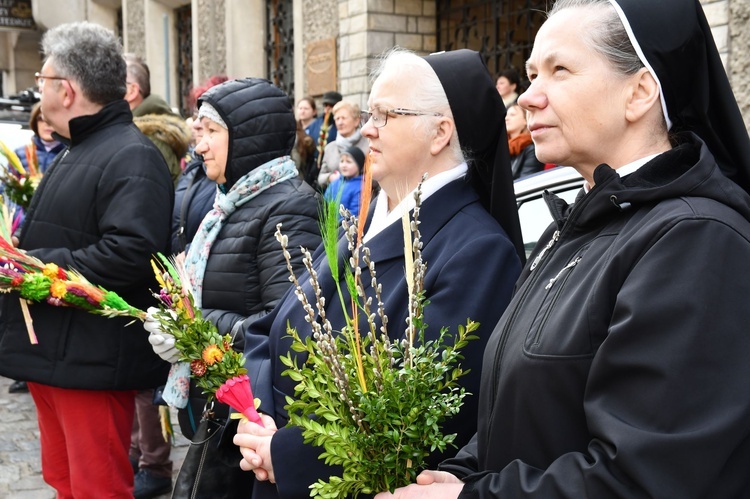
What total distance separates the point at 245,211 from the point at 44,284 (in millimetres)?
822

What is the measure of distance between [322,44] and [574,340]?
12384mm

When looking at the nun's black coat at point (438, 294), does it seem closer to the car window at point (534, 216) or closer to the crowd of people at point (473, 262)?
the crowd of people at point (473, 262)

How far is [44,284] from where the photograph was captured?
349 cm

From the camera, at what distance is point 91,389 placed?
11.8ft

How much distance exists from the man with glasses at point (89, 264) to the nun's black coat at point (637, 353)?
227 centimetres

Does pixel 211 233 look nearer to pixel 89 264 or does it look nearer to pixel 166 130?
pixel 89 264

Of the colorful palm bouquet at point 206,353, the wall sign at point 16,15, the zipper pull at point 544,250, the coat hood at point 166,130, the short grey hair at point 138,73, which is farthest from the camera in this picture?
the wall sign at point 16,15

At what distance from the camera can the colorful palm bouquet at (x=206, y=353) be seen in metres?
2.42

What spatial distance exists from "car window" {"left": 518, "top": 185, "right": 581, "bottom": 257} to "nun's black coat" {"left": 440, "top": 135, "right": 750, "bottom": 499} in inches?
95.5

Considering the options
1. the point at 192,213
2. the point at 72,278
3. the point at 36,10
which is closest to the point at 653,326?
the point at 72,278

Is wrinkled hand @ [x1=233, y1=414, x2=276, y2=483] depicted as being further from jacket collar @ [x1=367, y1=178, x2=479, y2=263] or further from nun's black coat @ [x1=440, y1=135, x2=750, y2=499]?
nun's black coat @ [x1=440, y1=135, x2=750, y2=499]

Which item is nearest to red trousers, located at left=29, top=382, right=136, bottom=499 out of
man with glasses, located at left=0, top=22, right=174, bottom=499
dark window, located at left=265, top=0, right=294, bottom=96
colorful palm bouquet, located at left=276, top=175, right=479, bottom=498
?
man with glasses, located at left=0, top=22, right=174, bottom=499

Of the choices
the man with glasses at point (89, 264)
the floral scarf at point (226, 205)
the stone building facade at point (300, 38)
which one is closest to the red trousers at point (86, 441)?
the man with glasses at point (89, 264)

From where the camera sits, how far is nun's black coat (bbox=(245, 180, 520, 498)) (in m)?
2.28
